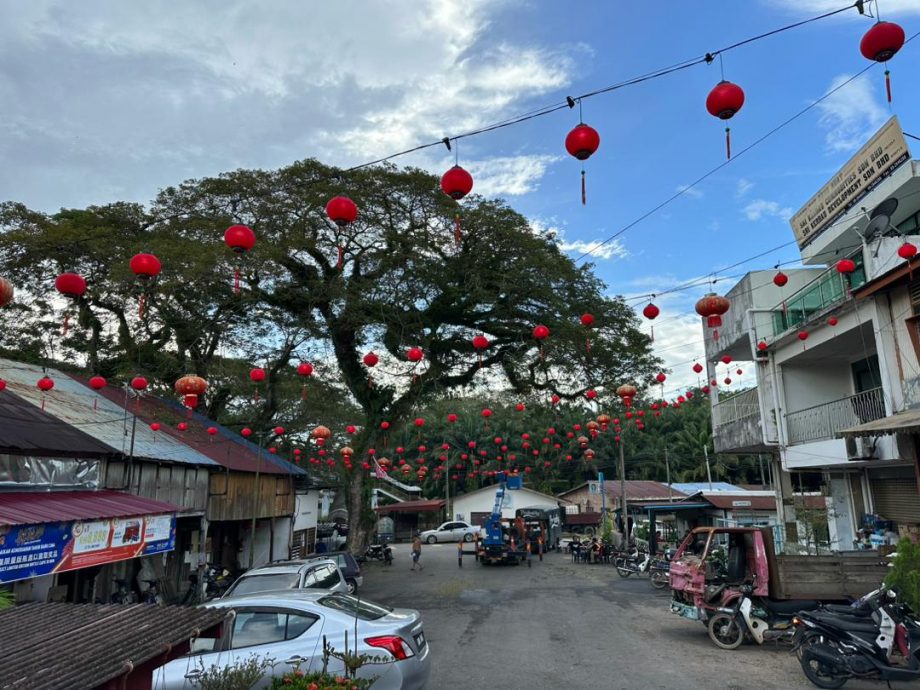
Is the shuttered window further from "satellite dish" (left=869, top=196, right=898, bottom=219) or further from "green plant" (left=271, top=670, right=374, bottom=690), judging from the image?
"green plant" (left=271, top=670, right=374, bottom=690)

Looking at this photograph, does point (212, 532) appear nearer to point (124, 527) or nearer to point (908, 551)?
point (124, 527)

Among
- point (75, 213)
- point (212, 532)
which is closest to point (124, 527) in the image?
Result: point (212, 532)

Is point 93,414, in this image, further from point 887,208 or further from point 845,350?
point 887,208

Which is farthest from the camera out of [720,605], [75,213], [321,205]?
[75,213]

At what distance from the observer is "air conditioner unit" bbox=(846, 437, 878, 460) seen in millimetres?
12969

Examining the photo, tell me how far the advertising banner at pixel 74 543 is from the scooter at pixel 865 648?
1090cm

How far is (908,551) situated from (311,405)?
21.5m

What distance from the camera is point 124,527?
10.8 metres

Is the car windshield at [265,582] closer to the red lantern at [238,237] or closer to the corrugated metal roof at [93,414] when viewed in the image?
the red lantern at [238,237]

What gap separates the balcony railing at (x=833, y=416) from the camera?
13.6 m

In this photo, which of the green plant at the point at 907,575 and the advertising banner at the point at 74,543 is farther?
the advertising banner at the point at 74,543

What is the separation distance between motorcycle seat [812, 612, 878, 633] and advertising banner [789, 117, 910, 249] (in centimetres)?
1189

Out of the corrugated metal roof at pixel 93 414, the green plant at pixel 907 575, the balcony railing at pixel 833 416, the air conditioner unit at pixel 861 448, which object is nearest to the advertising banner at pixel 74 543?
the corrugated metal roof at pixel 93 414

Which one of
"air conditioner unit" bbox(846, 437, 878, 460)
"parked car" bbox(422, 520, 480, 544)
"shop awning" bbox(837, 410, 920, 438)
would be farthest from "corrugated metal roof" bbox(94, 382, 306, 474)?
"parked car" bbox(422, 520, 480, 544)
